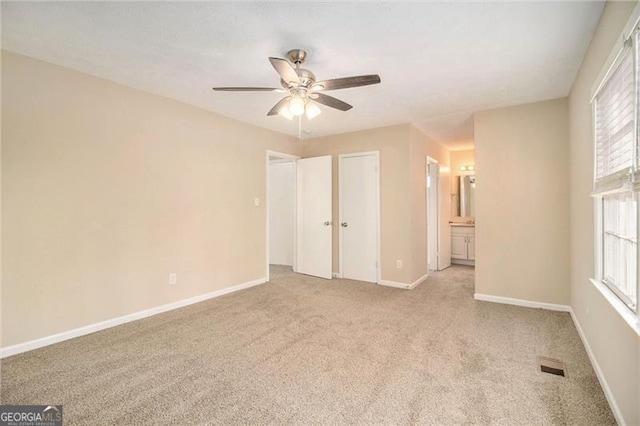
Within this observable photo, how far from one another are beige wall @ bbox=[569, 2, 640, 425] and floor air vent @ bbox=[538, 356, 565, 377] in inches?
9.2

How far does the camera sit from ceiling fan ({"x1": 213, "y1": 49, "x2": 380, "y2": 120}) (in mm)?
2072

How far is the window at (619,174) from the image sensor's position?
4.83 feet

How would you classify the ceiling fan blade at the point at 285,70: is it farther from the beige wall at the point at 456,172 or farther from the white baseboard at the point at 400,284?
the beige wall at the point at 456,172

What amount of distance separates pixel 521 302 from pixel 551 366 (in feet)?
5.08

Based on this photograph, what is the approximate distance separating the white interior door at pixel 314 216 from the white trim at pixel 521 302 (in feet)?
7.36

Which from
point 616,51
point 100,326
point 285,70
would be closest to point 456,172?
point 616,51

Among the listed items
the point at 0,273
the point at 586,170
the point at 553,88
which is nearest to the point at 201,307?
the point at 0,273

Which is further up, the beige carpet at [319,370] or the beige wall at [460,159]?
the beige wall at [460,159]

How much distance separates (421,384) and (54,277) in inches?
122

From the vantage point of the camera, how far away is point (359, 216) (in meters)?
4.79

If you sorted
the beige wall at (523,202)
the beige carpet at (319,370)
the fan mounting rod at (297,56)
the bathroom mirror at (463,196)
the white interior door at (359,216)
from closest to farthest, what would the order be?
the beige carpet at (319,370)
the fan mounting rod at (297,56)
the beige wall at (523,202)
the white interior door at (359,216)
the bathroom mirror at (463,196)

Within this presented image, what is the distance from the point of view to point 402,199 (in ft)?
14.4

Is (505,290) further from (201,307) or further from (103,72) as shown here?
(103,72)

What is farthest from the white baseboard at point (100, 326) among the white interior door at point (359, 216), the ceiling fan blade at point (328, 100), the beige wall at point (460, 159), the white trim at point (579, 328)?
the beige wall at point (460, 159)
